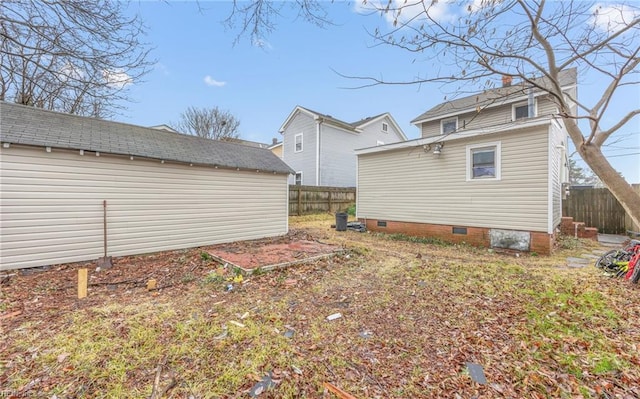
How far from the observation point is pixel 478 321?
10.00ft

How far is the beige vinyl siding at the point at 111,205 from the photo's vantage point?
16.2ft

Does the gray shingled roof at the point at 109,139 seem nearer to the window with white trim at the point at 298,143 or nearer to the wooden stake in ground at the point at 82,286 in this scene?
the wooden stake in ground at the point at 82,286

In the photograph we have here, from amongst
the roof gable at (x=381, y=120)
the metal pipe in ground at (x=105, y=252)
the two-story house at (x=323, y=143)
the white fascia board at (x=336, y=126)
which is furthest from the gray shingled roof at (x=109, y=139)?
the roof gable at (x=381, y=120)

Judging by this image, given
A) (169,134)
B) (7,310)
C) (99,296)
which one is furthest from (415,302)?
(169,134)

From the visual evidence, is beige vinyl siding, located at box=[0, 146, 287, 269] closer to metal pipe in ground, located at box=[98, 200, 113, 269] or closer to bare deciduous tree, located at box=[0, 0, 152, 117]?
metal pipe in ground, located at box=[98, 200, 113, 269]

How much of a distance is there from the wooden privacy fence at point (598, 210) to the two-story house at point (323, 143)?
1126cm

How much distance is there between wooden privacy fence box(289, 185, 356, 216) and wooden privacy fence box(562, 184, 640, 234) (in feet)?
32.8

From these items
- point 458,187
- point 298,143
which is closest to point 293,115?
point 298,143

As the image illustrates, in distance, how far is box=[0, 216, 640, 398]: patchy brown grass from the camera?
6.85 ft

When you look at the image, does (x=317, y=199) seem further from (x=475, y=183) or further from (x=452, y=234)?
(x=475, y=183)

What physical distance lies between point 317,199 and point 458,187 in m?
8.17

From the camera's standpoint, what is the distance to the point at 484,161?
286 inches

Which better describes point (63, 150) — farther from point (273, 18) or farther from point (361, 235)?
point (361, 235)

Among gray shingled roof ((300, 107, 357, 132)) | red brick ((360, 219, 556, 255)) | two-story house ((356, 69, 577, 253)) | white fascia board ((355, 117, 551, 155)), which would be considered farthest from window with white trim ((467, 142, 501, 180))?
gray shingled roof ((300, 107, 357, 132))
